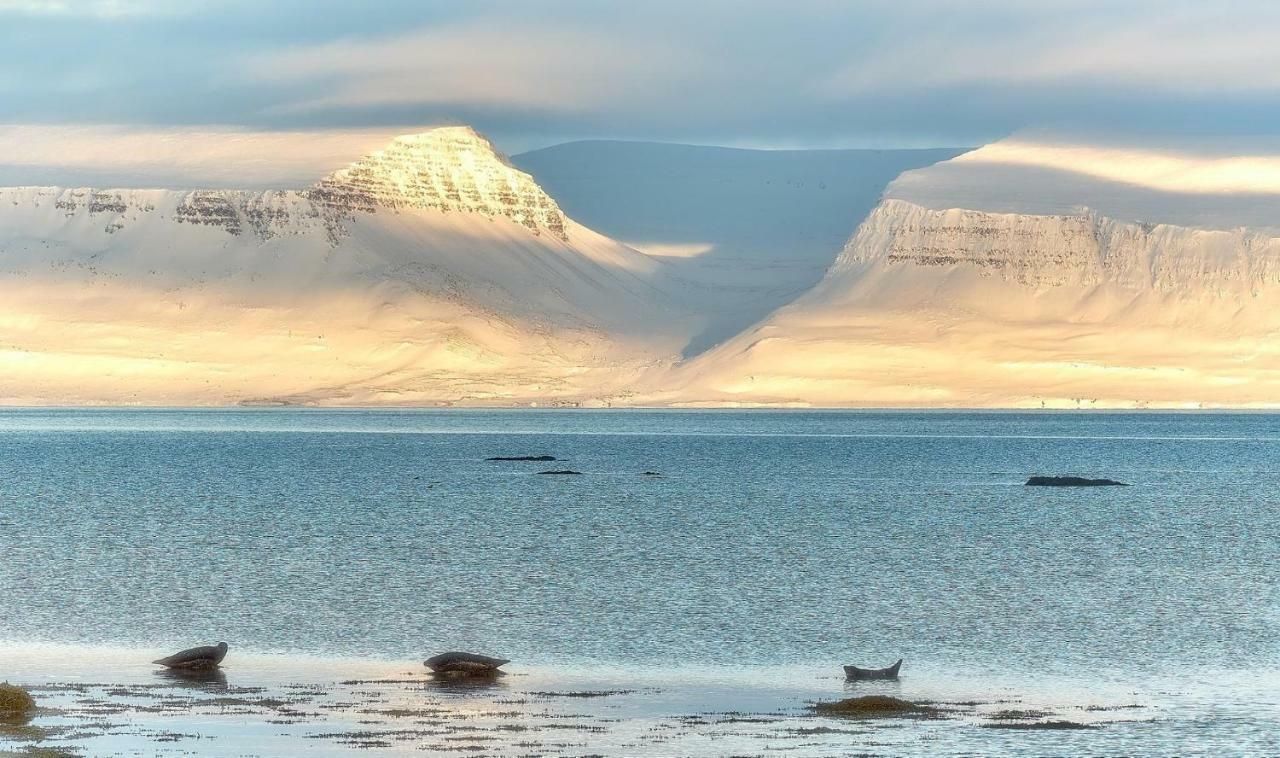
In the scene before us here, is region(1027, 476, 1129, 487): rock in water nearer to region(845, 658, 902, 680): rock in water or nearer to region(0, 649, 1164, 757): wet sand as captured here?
region(845, 658, 902, 680): rock in water

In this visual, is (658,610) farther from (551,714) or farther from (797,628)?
(551,714)

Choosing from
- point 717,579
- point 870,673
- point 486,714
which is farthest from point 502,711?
point 717,579

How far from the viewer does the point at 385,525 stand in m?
Result: 83.6

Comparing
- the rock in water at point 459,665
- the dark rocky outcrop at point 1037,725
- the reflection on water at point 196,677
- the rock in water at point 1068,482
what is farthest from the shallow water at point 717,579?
the reflection on water at point 196,677

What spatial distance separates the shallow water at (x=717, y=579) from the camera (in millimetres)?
Answer: 42281

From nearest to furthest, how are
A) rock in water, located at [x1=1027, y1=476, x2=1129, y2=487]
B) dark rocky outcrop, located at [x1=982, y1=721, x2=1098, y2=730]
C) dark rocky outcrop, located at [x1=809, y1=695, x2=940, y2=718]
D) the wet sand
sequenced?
1. the wet sand
2. dark rocky outcrop, located at [x1=982, y1=721, x2=1098, y2=730]
3. dark rocky outcrop, located at [x1=809, y1=695, x2=940, y2=718]
4. rock in water, located at [x1=1027, y1=476, x2=1129, y2=487]

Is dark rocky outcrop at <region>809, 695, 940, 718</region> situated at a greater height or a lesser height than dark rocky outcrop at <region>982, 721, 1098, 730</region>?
greater

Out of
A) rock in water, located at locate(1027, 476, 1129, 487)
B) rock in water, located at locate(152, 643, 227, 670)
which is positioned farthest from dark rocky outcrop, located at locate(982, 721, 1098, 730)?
rock in water, located at locate(1027, 476, 1129, 487)

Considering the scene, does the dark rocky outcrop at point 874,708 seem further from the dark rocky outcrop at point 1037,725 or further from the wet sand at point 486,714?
the dark rocky outcrop at point 1037,725

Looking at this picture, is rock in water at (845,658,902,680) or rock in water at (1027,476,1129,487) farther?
rock in water at (1027,476,1129,487)

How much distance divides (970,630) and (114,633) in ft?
71.5

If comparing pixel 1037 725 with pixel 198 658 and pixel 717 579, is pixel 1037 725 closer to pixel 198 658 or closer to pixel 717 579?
pixel 198 658

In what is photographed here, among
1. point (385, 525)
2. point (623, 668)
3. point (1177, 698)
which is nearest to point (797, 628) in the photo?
point (623, 668)

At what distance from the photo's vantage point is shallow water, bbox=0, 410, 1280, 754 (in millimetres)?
42281
